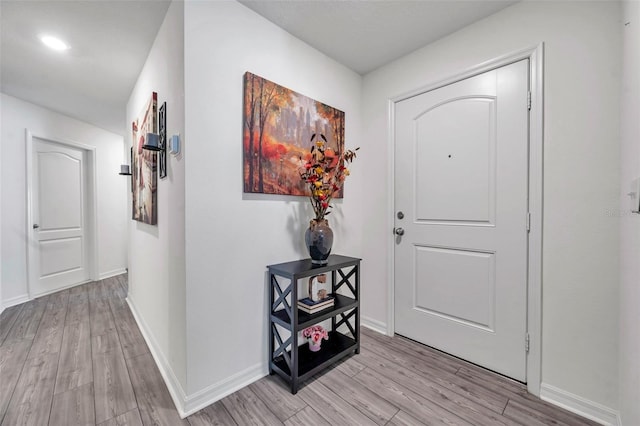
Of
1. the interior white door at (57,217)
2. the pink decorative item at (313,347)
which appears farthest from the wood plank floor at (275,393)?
the interior white door at (57,217)

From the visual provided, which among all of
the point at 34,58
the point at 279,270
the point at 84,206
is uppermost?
the point at 34,58

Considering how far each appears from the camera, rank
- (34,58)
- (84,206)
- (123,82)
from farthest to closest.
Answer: (84,206) → (123,82) → (34,58)

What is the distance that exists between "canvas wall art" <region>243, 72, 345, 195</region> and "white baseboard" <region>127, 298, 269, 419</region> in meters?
1.15

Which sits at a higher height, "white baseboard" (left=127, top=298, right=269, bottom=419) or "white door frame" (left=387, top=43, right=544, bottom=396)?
"white door frame" (left=387, top=43, right=544, bottom=396)

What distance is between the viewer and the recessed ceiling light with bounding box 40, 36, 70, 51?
1.98 m

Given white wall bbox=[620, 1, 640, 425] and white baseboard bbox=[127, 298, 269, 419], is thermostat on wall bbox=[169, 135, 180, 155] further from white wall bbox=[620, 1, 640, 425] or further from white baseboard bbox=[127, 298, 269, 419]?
white wall bbox=[620, 1, 640, 425]

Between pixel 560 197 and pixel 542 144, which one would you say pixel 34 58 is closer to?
pixel 542 144

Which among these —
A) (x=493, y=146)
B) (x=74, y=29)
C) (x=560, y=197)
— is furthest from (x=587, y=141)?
(x=74, y=29)

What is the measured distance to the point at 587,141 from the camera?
1.40 meters

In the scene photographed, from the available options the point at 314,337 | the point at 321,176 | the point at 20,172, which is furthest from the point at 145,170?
the point at 20,172

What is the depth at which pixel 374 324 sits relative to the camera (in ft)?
7.88

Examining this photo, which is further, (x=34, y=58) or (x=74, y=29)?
(x=34, y=58)

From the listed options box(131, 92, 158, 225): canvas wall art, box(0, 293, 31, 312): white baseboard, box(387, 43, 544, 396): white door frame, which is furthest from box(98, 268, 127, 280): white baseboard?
box(387, 43, 544, 396): white door frame

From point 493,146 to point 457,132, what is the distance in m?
0.26
